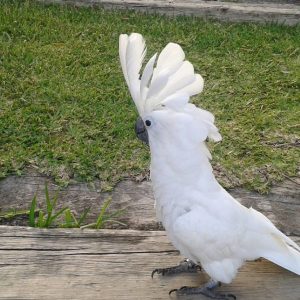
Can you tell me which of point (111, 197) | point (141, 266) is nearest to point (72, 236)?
point (141, 266)

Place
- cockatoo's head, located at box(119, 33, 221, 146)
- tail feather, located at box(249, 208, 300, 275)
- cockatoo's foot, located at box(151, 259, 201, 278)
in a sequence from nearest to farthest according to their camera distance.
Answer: cockatoo's head, located at box(119, 33, 221, 146), tail feather, located at box(249, 208, 300, 275), cockatoo's foot, located at box(151, 259, 201, 278)

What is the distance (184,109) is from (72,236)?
0.78 metres

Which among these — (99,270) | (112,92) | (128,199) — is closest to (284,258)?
(99,270)

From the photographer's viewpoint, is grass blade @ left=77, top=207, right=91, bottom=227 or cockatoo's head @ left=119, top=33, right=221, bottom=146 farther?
grass blade @ left=77, top=207, right=91, bottom=227

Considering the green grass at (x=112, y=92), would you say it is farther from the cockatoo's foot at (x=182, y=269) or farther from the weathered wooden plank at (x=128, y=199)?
the cockatoo's foot at (x=182, y=269)

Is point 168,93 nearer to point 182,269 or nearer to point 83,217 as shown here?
point 182,269

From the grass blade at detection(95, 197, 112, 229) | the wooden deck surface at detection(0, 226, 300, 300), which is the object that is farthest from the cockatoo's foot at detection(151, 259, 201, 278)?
the grass blade at detection(95, 197, 112, 229)

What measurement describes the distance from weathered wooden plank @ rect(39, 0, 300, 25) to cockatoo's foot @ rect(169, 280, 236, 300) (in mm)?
2840

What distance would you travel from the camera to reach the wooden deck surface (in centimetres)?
183

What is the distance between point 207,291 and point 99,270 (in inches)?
16.2

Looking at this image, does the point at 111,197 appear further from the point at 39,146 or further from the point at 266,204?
the point at 266,204

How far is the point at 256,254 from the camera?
1758 mm

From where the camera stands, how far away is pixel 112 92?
3.30 m

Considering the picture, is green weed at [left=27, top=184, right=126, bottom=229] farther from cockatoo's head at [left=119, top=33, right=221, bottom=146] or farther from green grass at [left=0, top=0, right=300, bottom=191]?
cockatoo's head at [left=119, top=33, right=221, bottom=146]
